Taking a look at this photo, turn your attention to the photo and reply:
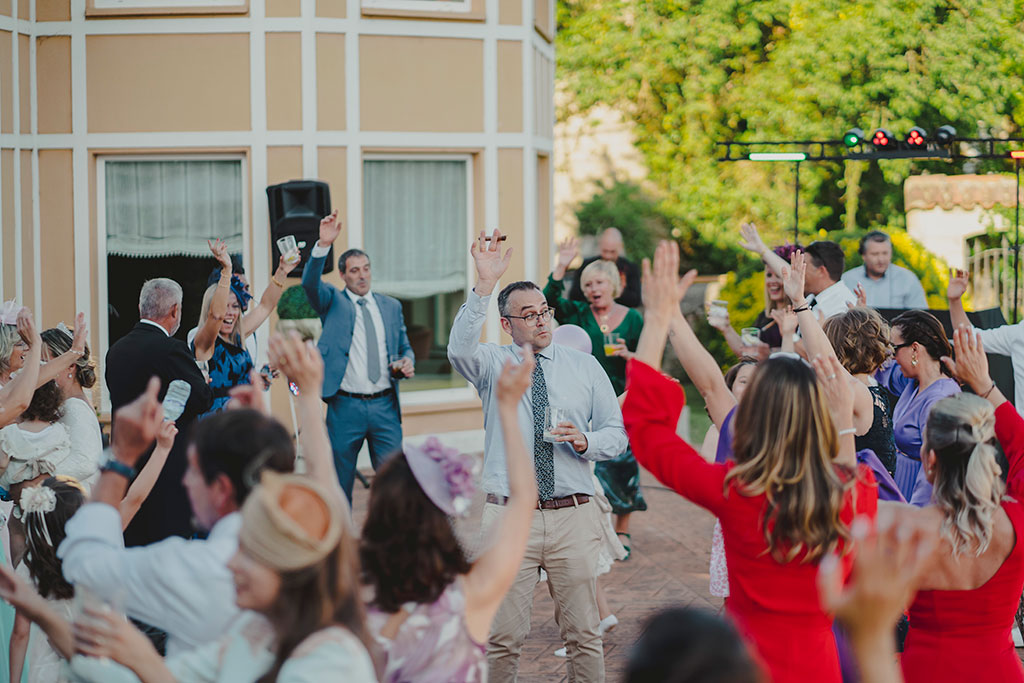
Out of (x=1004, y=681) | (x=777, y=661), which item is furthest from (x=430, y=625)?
(x=1004, y=681)

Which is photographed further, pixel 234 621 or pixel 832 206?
pixel 832 206

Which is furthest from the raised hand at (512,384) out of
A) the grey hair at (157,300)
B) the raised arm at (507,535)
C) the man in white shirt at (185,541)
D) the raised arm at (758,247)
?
the grey hair at (157,300)

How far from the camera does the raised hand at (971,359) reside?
13.7 ft

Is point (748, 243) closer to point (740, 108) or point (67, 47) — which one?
point (67, 47)

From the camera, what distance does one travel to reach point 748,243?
5246mm

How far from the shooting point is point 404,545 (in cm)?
286

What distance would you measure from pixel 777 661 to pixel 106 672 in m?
1.80

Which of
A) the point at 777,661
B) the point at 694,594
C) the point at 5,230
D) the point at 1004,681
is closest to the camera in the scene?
the point at 777,661

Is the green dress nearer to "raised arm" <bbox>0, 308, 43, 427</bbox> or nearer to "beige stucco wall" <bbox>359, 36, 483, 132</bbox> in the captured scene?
"raised arm" <bbox>0, 308, 43, 427</bbox>

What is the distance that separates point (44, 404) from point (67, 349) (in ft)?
1.29

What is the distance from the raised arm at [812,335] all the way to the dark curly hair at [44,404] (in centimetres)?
324

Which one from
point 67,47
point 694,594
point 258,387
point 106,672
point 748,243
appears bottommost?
point 694,594

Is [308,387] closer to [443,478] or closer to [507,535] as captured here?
[443,478]

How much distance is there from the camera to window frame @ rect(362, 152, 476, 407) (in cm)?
1241
